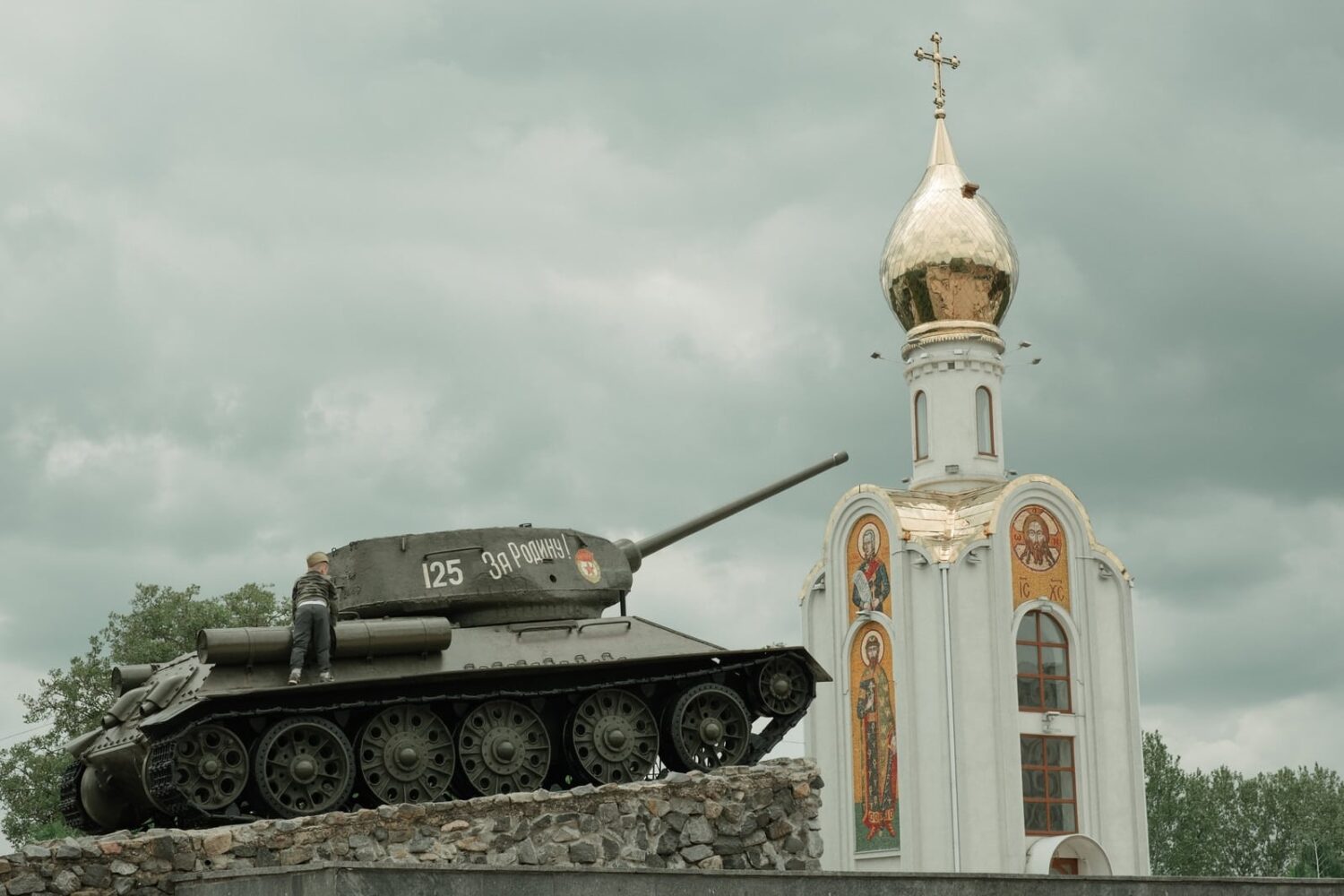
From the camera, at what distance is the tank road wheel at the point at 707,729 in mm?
16281

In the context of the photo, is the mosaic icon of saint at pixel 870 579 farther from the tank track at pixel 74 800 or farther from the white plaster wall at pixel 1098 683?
the tank track at pixel 74 800

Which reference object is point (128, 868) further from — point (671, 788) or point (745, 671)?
point (745, 671)

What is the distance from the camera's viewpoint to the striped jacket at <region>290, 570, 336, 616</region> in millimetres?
15062

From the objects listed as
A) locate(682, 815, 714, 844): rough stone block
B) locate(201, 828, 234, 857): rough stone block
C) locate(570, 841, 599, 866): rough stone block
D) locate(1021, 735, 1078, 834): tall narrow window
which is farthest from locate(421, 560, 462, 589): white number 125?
locate(1021, 735, 1078, 834): tall narrow window

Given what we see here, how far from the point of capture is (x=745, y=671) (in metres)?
16.7

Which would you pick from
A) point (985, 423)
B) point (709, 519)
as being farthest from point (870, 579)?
point (709, 519)

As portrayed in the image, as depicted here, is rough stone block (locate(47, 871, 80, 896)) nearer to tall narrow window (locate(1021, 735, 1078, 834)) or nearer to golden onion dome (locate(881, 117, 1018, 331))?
tall narrow window (locate(1021, 735, 1078, 834))

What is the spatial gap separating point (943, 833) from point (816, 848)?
16.2m

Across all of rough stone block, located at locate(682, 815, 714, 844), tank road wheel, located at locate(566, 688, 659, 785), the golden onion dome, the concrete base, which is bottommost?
the concrete base

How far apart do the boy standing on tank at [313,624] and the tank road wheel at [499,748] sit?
4.09 ft

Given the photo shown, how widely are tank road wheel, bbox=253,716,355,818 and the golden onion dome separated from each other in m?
21.9

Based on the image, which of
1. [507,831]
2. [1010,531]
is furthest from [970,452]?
[507,831]

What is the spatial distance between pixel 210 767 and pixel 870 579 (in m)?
20.4

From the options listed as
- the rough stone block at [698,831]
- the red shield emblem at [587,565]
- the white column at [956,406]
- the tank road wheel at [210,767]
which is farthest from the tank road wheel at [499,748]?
the white column at [956,406]
